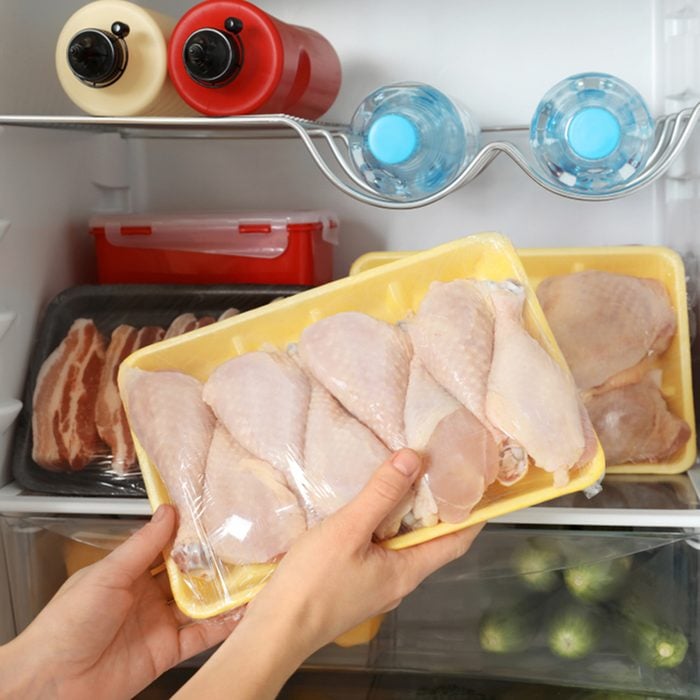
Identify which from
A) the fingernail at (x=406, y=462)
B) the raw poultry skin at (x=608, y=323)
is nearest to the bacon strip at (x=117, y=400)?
the fingernail at (x=406, y=462)

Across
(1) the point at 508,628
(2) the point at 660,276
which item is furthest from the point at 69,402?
(2) the point at 660,276

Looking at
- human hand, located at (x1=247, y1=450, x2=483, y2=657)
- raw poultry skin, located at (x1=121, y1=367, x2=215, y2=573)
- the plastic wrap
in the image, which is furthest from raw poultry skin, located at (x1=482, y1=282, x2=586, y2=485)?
the plastic wrap

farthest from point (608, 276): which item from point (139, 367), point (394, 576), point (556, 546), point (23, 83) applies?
point (23, 83)

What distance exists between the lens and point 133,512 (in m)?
1.14

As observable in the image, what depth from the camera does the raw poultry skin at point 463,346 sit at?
94cm

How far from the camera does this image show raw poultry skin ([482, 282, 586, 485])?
92cm

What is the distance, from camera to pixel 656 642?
118 centimetres

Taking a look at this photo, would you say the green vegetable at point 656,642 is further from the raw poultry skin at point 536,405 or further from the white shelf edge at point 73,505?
the white shelf edge at point 73,505

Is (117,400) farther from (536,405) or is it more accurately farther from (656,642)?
(656,642)

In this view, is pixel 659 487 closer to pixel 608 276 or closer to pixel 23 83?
pixel 608 276

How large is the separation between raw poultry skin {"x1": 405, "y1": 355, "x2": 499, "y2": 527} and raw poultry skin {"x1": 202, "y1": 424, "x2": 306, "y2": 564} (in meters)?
0.14

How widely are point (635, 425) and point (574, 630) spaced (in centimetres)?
28

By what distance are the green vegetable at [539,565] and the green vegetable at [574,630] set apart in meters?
0.04

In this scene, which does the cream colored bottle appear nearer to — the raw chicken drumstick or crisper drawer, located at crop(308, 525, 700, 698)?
the raw chicken drumstick
